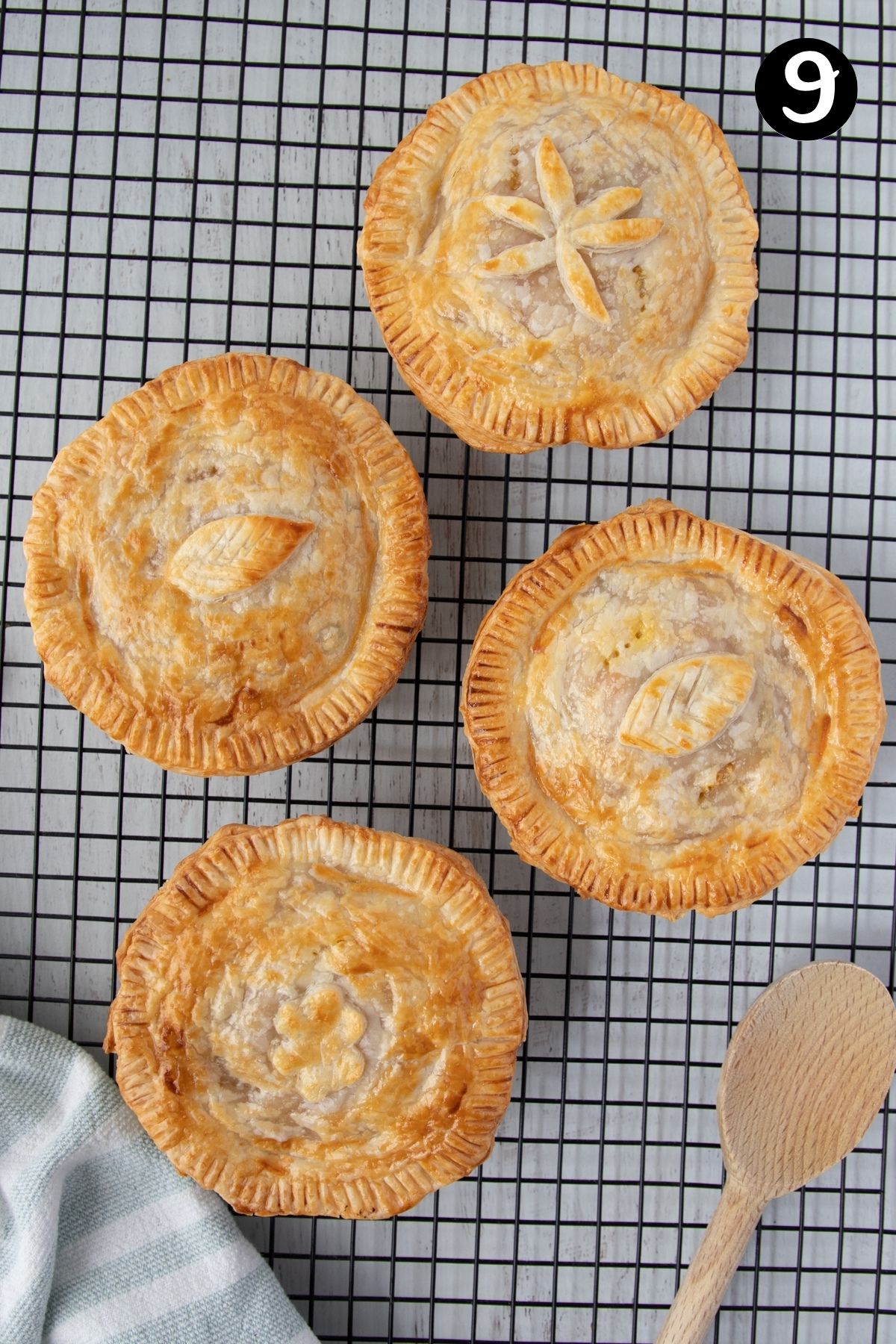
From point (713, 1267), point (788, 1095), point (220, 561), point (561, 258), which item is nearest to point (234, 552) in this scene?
point (220, 561)

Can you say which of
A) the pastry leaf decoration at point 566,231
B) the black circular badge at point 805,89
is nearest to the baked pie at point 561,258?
the pastry leaf decoration at point 566,231

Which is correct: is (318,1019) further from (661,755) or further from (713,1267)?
(713,1267)

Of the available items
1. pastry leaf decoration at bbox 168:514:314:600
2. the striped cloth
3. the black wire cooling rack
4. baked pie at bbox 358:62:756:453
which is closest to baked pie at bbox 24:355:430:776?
pastry leaf decoration at bbox 168:514:314:600

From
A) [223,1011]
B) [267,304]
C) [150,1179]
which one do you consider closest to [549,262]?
[267,304]

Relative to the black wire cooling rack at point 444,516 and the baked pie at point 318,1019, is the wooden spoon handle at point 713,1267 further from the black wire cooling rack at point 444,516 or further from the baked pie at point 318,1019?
the baked pie at point 318,1019

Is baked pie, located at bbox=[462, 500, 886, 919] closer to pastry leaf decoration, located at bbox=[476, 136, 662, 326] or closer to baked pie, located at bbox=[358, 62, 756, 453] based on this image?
baked pie, located at bbox=[358, 62, 756, 453]

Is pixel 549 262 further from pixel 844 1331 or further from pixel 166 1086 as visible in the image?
pixel 844 1331
